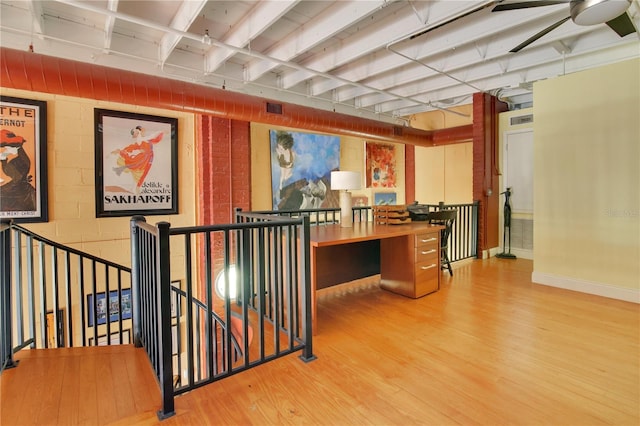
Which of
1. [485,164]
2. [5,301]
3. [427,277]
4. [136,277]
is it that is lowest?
[427,277]

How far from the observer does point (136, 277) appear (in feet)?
7.26

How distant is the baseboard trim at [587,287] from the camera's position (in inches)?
133

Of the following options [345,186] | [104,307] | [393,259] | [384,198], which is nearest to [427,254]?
[393,259]

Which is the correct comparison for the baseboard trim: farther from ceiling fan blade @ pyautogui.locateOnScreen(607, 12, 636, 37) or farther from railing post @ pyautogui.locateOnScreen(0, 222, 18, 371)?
railing post @ pyautogui.locateOnScreen(0, 222, 18, 371)

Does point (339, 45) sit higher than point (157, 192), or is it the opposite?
point (339, 45)

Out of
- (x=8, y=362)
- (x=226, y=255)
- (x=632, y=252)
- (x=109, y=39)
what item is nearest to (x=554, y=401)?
(x=226, y=255)

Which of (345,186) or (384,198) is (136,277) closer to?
(345,186)

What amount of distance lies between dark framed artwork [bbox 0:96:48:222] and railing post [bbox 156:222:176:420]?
10.8 ft

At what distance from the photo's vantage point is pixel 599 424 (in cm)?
162

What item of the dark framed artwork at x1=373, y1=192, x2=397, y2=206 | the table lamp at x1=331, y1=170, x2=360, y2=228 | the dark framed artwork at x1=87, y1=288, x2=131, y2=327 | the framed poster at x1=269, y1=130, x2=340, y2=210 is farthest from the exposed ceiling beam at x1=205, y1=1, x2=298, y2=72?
the dark framed artwork at x1=373, y1=192, x2=397, y2=206

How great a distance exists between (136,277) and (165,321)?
748 millimetres

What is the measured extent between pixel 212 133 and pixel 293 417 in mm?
4112

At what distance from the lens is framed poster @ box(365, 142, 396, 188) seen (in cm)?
717

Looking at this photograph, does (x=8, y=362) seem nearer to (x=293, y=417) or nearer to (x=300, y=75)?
(x=293, y=417)
